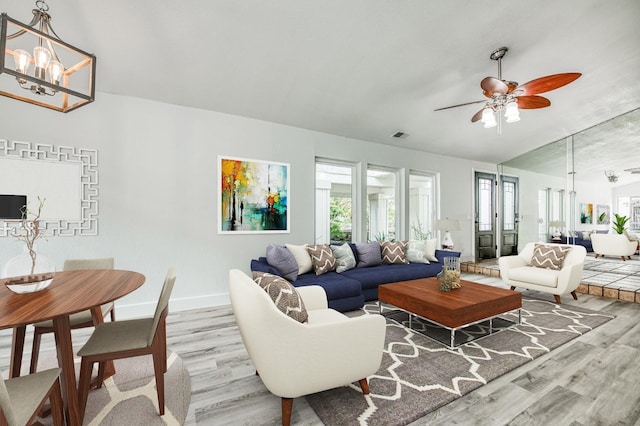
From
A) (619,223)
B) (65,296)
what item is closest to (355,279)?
(65,296)

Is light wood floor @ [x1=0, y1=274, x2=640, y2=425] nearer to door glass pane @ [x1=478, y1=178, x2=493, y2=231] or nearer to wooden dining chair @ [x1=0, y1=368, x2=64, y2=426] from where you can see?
wooden dining chair @ [x1=0, y1=368, x2=64, y2=426]

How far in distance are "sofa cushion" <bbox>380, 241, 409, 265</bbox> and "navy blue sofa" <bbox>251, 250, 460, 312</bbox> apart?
0.15 metres

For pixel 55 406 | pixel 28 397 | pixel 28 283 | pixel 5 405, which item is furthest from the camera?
pixel 28 283

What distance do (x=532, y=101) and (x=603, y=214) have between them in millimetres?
2768

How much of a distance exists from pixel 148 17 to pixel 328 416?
347cm

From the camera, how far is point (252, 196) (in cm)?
406

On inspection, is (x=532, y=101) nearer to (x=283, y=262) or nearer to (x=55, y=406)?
(x=283, y=262)

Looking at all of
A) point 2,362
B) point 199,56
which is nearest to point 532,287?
point 199,56

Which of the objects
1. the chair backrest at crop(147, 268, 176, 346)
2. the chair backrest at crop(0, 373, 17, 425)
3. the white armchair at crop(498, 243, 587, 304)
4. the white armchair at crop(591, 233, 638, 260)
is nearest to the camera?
the chair backrest at crop(0, 373, 17, 425)

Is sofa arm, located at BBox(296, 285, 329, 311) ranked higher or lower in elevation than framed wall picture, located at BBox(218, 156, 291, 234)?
lower

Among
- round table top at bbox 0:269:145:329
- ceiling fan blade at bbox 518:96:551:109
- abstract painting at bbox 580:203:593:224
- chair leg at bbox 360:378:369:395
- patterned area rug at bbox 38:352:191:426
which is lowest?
patterned area rug at bbox 38:352:191:426

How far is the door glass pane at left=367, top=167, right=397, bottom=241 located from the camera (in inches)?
224

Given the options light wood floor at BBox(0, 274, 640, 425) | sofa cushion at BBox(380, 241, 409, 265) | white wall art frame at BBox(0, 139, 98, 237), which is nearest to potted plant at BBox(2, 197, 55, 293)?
light wood floor at BBox(0, 274, 640, 425)

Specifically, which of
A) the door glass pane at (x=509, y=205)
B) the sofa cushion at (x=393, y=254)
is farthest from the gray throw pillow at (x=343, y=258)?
the door glass pane at (x=509, y=205)
